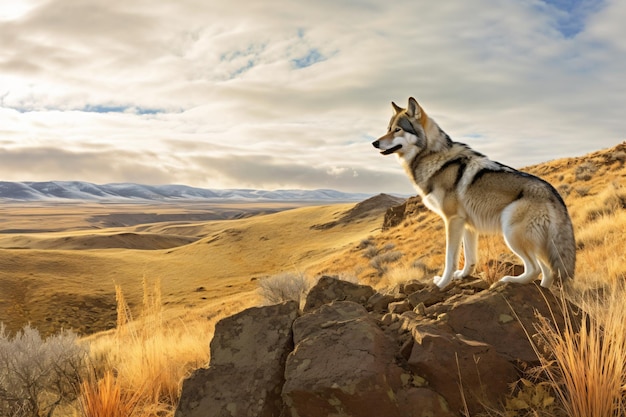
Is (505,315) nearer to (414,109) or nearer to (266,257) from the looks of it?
(414,109)

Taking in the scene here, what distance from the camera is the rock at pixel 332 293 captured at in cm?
546

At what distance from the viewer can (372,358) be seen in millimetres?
3721

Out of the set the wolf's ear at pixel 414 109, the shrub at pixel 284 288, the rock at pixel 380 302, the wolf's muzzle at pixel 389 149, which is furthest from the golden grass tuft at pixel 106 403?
the shrub at pixel 284 288

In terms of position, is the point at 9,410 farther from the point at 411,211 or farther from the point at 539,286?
the point at 411,211

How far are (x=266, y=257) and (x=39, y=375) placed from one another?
44.8 metres

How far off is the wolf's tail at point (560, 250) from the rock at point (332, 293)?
202 cm

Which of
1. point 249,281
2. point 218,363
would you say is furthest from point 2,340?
point 249,281

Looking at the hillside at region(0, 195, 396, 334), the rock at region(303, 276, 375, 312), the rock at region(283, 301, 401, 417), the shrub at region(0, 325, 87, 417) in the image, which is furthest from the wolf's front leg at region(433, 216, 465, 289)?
the hillside at region(0, 195, 396, 334)

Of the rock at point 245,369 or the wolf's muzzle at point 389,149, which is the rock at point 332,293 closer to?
the rock at point 245,369

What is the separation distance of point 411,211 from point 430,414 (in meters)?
36.7

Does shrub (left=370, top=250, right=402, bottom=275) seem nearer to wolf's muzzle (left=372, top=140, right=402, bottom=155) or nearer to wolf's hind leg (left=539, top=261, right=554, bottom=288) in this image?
wolf's muzzle (left=372, top=140, right=402, bottom=155)

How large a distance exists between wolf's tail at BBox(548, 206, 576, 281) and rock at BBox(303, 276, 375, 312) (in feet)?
6.63

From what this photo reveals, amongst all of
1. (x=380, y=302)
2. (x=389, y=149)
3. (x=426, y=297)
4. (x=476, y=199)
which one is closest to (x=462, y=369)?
(x=426, y=297)

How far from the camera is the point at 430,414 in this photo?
11.5ft
